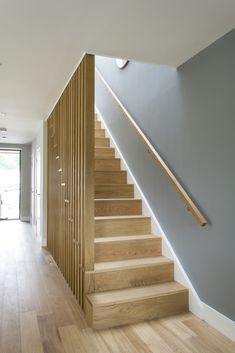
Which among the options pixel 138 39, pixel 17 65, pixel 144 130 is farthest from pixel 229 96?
pixel 17 65

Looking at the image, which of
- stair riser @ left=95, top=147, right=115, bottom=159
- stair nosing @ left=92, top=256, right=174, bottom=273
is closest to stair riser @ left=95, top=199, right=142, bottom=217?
stair nosing @ left=92, top=256, right=174, bottom=273

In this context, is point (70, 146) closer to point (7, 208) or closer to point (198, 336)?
point (198, 336)

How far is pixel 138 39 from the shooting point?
2.35 m

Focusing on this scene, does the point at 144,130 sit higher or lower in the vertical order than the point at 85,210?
higher

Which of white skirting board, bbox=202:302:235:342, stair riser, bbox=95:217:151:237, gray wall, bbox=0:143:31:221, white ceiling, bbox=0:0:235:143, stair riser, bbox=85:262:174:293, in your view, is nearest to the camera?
white ceiling, bbox=0:0:235:143

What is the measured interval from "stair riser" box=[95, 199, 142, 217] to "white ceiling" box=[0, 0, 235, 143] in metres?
1.57

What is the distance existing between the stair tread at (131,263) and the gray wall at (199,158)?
0.22 meters

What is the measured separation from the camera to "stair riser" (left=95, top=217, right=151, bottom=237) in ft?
10.5

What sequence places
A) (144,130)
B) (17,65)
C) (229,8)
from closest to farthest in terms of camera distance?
(229,8) < (17,65) < (144,130)

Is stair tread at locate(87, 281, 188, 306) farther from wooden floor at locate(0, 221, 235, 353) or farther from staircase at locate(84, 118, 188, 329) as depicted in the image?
wooden floor at locate(0, 221, 235, 353)

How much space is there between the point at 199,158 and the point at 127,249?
122 centimetres

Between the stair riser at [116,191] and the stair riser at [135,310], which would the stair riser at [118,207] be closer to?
the stair riser at [116,191]

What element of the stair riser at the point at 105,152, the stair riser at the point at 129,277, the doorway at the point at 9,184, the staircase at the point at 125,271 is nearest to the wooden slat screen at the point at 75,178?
the stair riser at the point at 129,277

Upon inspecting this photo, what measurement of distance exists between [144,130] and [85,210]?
4.85ft
